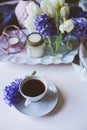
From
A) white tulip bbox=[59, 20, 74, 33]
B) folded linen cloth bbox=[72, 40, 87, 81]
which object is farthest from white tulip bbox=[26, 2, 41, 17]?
folded linen cloth bbox=[72, 40, 87, 81]

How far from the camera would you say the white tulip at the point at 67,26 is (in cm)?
85

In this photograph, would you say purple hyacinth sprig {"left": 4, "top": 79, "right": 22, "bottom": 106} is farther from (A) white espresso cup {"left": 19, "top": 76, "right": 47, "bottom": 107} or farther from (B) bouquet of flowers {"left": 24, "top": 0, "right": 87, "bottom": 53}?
(B) bouquet of flowers {"left": 24, "top": 0, "right": 87, "bottom": 53}

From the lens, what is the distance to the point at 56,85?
92 centimetres

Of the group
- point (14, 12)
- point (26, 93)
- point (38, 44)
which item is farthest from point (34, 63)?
point (14, 12)

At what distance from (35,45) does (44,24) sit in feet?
0.36

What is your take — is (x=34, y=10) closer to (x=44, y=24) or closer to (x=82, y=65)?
(x=44, y=24)

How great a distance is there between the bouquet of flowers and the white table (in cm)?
12

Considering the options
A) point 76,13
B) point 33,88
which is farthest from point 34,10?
point 33,88

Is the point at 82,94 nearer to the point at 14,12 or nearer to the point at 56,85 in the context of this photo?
the point at 56,85

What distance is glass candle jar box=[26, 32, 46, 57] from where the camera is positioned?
37.8 inches

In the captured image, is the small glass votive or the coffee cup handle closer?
the coffee cup handle

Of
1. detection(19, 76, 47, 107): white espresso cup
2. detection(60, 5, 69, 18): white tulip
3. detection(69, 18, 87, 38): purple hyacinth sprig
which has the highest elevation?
detection(60, 5, 69, 18): white tulip

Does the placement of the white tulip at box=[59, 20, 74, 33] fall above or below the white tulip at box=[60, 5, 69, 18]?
below

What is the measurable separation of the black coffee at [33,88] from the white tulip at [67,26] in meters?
0.20
